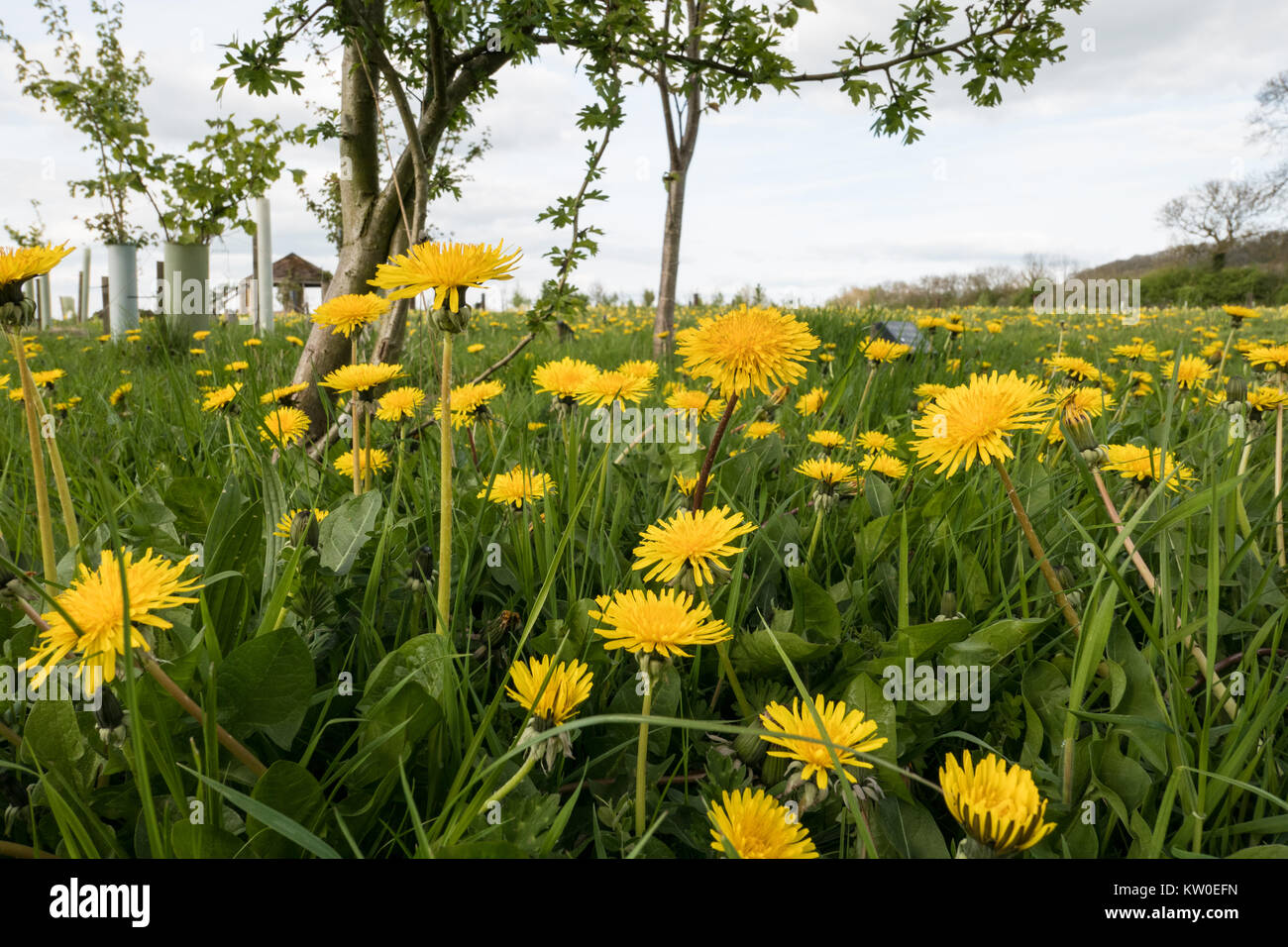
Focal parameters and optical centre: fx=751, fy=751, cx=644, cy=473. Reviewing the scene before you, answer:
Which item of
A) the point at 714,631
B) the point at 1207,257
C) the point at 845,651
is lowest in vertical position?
the point at 845,651

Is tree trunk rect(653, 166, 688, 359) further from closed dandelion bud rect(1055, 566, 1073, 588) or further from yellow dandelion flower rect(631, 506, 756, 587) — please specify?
yellow dandelion flower rect(631, 506, 756, 587)

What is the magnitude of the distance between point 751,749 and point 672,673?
150 mm

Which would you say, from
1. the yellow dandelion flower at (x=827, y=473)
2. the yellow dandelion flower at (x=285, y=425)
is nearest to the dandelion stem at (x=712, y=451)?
the yellow dandelion flower at (x=827, y=473)

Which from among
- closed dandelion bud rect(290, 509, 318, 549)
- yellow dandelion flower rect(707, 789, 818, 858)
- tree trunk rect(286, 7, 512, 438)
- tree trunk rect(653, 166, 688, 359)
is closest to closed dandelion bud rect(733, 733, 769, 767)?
yellow dandelion flower rect(707, 789, 818, 858)

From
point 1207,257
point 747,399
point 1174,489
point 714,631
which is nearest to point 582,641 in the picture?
point 714,631

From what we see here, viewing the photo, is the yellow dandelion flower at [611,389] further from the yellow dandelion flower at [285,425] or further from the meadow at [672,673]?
the yellow dandelion flower at [285,425]

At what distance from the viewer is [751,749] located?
1005mm

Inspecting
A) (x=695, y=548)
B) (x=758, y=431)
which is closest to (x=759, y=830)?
(x=695, y=548)

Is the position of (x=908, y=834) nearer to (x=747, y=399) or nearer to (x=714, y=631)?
(x=714, y=631)

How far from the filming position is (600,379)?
1.64m

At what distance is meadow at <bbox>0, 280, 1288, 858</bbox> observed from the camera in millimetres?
840

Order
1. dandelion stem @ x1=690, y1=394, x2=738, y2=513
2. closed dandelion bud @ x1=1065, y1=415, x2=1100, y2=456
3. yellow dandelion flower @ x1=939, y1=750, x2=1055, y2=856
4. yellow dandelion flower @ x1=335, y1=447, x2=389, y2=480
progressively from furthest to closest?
1. yellow dandelion flower @ x1=335, y1=447, x2=389, y2=480
2. closed dandelion bud @ x1=1065, y1=415, x2=1100, y2=456
3. dandelion stem @ x1=690, y1=394, x2=738, y2=513
4. yellow dandelion flower @ x1=939, y1=750, x2=1055, y2=856
